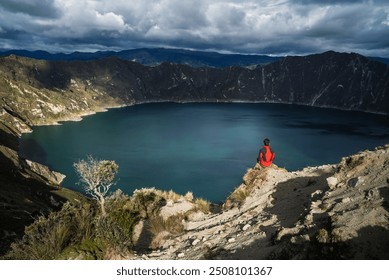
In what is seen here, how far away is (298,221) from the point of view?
13516mm

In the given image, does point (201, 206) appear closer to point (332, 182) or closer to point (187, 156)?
point (332, 182)

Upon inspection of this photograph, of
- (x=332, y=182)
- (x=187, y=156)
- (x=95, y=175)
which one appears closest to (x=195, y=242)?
(x=332, y=182)

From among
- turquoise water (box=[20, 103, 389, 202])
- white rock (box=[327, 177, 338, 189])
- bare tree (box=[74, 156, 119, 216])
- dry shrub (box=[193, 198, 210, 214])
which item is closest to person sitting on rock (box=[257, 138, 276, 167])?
dry shrub (box=[193, 198, 210, 214])

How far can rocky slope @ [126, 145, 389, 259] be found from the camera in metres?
10.1

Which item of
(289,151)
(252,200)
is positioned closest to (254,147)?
(289,151)

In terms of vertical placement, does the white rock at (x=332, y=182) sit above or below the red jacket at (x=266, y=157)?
above

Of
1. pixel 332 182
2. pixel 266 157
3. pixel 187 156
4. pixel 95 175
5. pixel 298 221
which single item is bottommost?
pixel 187 156

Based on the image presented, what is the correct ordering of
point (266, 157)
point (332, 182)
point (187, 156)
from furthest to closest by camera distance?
point (187, 156), point (266, 157), point (332, 182)

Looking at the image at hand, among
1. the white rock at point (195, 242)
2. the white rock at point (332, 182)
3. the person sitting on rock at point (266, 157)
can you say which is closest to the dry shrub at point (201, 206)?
the person sitting on rock at point (266, 157)

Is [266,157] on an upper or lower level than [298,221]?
upper

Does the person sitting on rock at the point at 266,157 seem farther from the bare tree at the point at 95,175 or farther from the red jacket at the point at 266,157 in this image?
the bare tree at the point at 95,175

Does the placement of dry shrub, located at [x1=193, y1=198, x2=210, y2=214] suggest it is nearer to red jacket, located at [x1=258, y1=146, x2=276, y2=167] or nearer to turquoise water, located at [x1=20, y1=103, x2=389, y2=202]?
red jacket, located at [x1=258, y1=146, x2=276, y2=167]

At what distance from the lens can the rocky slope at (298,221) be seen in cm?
1015

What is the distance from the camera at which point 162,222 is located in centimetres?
1967
